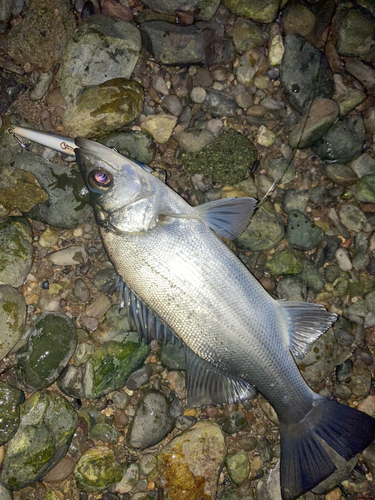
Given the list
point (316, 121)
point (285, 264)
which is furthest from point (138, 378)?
point (316, 121)

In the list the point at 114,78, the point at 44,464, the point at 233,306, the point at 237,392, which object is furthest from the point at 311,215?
the point at 44,464

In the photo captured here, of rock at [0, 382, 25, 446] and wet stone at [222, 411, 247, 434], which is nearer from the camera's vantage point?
rock at [0, 382, 25, 446]

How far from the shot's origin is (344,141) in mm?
3396

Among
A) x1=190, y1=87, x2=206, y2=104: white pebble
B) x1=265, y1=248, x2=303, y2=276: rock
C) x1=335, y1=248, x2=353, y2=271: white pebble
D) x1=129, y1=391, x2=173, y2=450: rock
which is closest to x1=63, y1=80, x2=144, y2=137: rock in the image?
x1=190, y1=87, x2=206, y2=104: white pebble

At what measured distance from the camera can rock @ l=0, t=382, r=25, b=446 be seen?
3.17 m

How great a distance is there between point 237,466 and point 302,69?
4028 mm

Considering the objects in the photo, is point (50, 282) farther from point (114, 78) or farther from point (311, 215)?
point (311, 215)

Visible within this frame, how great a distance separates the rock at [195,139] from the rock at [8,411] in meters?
2.93

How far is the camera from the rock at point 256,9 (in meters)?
3.37

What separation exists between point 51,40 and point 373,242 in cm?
384

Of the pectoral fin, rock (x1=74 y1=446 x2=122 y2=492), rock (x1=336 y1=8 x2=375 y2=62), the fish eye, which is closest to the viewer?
the fish eye

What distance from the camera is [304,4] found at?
135 inches

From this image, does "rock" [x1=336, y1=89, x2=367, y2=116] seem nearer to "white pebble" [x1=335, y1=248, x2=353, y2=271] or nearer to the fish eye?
"white pebble" [x1=335, y1=248, x2=353, y2=271]

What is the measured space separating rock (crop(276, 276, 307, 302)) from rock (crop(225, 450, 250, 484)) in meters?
1.66
